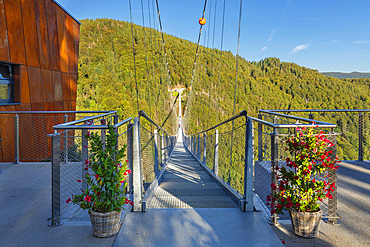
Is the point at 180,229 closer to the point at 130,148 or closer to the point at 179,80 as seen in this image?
the point at 130,148

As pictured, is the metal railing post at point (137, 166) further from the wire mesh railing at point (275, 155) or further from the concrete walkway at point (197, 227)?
the wire mesh railing at point (275, 155)

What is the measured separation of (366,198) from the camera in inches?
116

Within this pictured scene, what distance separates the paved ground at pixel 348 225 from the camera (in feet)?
6.47

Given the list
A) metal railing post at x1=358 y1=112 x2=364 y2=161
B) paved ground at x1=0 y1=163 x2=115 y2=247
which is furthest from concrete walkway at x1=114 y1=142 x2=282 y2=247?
metal railing post at x1=358 y1=112 x2=364 y2=161

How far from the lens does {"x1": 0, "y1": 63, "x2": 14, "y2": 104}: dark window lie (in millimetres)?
6207

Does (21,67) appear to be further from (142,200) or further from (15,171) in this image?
(142,200)

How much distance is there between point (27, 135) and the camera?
22.4ft

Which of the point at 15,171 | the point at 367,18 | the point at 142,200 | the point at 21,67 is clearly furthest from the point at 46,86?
the point at 367,18

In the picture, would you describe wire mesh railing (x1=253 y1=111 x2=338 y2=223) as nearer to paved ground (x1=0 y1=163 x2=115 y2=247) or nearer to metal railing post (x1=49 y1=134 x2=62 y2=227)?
paved ground (x1=0 y1=163 x2=115 y2=247)

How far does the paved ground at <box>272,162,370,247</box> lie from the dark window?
6.53 meters

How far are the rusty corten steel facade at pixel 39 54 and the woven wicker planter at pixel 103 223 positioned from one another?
17.3ft

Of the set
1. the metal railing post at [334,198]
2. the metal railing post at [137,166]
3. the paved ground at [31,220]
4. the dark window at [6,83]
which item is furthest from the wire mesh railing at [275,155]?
the dark window at [6,83]

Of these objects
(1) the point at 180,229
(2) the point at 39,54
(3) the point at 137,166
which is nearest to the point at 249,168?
(1) the point at 180,229

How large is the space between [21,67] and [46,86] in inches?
40.4
